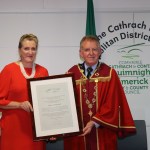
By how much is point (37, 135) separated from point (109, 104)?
701mm

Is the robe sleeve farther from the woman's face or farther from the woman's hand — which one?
the woman's face

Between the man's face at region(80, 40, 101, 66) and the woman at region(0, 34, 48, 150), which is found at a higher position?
the man's face at region(80, 40, 101, 66)

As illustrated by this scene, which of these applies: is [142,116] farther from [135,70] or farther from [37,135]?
[37,135]

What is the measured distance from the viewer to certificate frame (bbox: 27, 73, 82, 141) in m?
2.55

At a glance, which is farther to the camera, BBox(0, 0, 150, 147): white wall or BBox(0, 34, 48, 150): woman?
BBox(0, 0, 150, 147): white wall

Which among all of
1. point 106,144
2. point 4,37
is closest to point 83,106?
point 106,144

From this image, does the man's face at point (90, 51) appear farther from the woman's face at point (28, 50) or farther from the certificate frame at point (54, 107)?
the woman's face at point (28, 50)

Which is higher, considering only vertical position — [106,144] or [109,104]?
[109,104]

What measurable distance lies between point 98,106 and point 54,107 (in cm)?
40

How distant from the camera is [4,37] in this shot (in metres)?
4.07

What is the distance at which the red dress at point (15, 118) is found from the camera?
2676 mm

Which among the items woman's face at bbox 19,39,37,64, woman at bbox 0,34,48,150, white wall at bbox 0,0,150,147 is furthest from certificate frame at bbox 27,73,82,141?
white wall at bbox 0,0,150,147

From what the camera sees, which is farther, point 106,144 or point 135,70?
point 135,70

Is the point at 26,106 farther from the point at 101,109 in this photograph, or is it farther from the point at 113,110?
the point at 113,110
